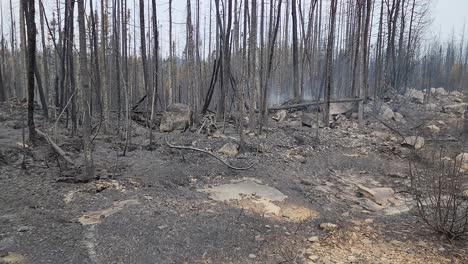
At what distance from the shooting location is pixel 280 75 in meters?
27.8

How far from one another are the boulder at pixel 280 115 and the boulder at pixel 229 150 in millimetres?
5838

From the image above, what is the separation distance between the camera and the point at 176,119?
12539 mm

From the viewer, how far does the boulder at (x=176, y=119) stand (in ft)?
40.8

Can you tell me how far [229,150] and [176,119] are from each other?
3.96 metres

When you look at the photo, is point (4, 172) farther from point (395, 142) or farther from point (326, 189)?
point (395, 142)

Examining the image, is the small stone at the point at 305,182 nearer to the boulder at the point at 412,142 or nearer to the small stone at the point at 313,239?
the small stone at the point at 313,239

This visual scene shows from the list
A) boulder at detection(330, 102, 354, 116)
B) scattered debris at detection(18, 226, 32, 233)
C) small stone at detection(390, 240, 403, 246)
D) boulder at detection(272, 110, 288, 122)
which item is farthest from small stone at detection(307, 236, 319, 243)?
boulder at detection(330, 102, 354, 116)

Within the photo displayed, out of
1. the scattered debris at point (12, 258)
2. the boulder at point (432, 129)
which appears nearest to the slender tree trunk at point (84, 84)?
the scattered debris at point (12, 258)

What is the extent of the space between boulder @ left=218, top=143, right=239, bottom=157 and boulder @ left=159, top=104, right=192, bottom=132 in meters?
3.46

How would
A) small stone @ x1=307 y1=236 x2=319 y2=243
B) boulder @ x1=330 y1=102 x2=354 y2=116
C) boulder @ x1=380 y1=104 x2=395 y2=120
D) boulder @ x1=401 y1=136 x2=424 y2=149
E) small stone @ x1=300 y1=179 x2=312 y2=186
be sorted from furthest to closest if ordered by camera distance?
boulder @ x1=380 y1=104 x2=395 y2=120
boulder @ x1=330 y1=102 x2=354 y2=116
boulder @ x1=401 y1=136 x2=424 y2=149
small stone @ x1=300 y1=179 x2=312 y2=186
small stone @ x1=307 y1=236 x2=319 y2=243

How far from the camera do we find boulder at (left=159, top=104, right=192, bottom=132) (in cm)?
1244

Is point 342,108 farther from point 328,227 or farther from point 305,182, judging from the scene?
point 328,227

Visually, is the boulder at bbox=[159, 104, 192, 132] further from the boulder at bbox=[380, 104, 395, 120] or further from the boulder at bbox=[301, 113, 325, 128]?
the boulder at bbox=[380, 104, 395, 120]

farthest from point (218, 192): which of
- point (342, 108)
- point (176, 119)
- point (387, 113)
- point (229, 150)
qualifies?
point (387, 113)
